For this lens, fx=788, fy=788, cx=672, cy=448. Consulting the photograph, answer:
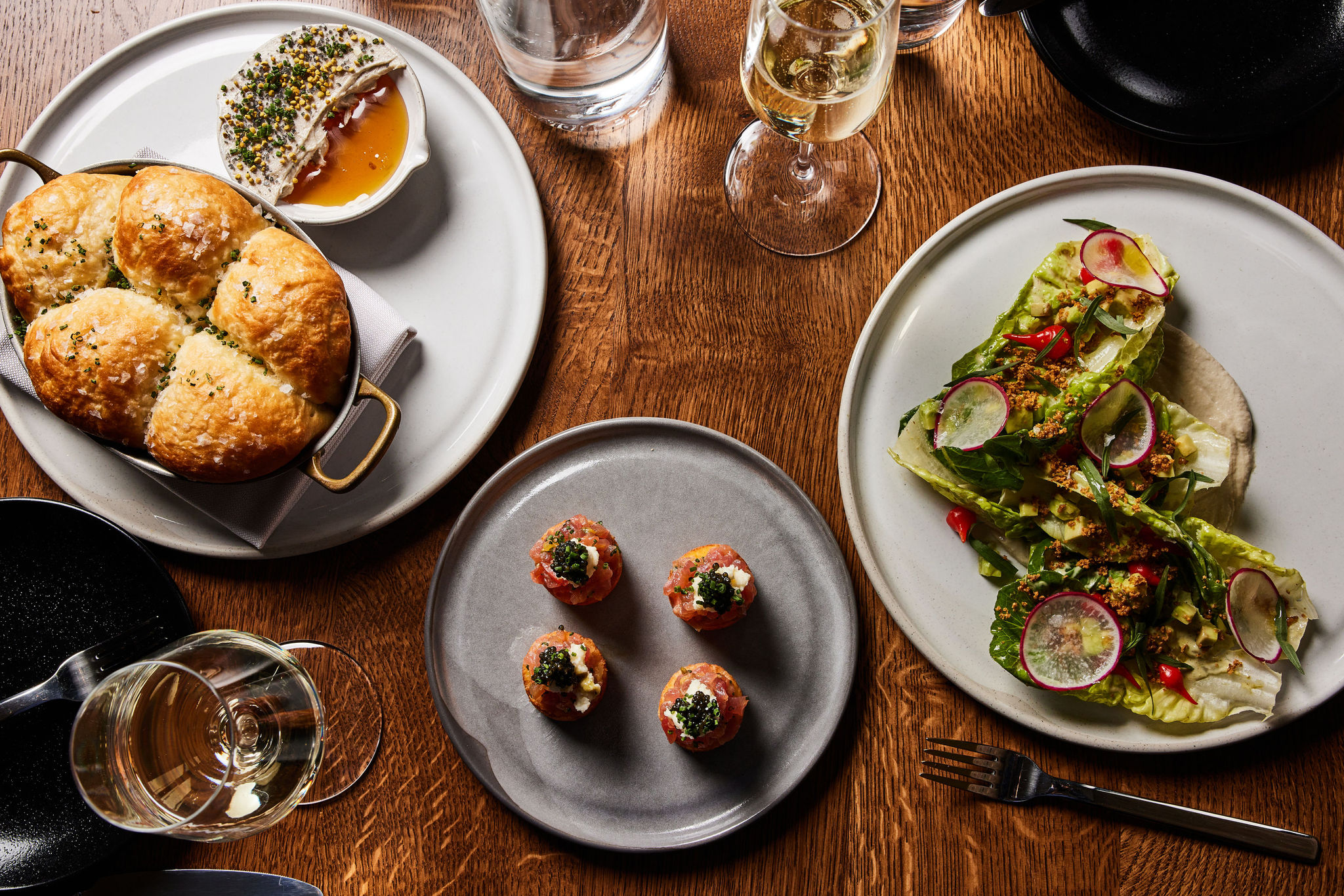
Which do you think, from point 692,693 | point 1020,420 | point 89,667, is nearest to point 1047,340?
point 1020,420

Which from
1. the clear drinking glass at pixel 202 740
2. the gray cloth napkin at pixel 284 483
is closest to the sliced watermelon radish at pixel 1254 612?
the gray cloth napkin at pixel 284 483

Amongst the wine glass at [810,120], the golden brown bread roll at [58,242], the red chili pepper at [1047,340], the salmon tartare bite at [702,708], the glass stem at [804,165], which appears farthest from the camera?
the glass stem at [804,165]

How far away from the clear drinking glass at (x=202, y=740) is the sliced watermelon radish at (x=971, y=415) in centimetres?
162

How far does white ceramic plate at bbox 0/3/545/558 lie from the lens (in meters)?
1.98

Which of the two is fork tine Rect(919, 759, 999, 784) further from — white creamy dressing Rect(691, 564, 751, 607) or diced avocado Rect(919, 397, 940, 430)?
diced avocado Rect(919, 397, 940, 430)

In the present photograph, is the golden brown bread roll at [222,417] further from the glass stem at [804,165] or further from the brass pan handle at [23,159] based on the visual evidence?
the glass stem at [804,165]

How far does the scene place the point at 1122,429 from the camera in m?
1.86

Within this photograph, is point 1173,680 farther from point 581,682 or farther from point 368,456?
point 368,456

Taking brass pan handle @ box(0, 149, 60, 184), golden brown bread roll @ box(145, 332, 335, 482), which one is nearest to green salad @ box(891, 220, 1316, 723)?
golden brown bread roll @ box(145, 332, 335, 482)

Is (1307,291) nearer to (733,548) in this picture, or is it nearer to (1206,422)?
(1206,422)

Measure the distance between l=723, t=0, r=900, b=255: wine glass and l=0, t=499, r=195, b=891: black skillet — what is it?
1.77 m

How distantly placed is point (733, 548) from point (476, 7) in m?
1.59

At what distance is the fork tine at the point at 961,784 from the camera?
1.97 m

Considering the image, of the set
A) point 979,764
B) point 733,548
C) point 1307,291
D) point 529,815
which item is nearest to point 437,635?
point 529,815
